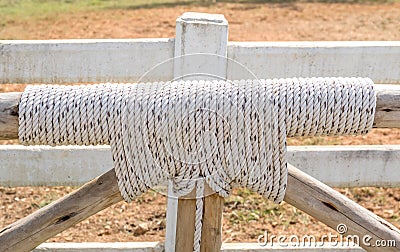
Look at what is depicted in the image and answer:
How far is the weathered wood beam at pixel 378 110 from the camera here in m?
1.88

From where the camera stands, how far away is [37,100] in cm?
189

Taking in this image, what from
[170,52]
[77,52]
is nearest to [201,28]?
[170,52]

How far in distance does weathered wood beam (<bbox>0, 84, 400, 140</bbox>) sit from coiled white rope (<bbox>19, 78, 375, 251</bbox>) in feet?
0.11

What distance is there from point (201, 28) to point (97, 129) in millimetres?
942

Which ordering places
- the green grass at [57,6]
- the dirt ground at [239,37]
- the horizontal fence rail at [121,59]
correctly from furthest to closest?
the green grass at [57,6] → the dirt ground at [239,37] → the horizontal fence rail at [121,59]

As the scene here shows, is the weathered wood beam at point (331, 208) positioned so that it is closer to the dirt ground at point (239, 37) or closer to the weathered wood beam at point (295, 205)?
the weathered wood beam at point (295, 205)

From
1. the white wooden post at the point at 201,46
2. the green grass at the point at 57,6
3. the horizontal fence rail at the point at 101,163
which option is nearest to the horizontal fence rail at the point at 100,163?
the horizontal fence rail at the point at 101,163

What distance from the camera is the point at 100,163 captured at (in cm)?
306

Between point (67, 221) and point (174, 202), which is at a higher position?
point (67, 221)

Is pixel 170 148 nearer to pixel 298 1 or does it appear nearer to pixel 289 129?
pixel 289 129

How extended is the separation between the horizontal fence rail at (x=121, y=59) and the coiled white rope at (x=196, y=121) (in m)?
0.93

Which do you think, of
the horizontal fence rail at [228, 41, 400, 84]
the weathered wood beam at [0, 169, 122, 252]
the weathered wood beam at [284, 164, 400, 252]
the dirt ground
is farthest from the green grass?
the weathered wood beam at [284, 164, 400, 252]

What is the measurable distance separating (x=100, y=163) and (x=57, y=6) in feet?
27.6

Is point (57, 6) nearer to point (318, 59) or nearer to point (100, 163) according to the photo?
point (100, 163)
